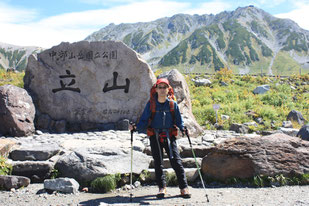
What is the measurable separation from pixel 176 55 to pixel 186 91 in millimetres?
163678

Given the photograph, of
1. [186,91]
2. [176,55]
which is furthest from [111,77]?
[176,55]

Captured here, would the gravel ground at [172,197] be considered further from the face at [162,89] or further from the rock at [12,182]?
the face at [162,89]

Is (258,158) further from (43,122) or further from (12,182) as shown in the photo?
(43,122)

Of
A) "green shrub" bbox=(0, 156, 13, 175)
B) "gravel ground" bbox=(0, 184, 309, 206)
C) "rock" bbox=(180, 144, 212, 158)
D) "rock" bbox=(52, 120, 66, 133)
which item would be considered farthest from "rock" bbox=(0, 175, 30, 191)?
"rock" bbox=(52, 120, 66, 133)

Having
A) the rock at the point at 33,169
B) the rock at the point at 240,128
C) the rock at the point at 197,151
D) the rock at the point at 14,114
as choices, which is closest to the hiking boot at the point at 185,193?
the rock at the point at 197,151

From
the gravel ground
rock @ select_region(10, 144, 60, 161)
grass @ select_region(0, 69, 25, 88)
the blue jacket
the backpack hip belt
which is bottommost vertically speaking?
the gravel ground

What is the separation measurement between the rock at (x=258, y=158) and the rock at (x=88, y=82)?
5366 mm

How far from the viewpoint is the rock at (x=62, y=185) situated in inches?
231

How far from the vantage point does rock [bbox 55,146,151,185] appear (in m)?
6.32

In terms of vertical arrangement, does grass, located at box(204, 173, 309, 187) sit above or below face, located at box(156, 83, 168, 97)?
below

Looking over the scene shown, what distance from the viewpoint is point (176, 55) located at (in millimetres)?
172375

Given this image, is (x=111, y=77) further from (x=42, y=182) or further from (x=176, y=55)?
(x=176, y=55)

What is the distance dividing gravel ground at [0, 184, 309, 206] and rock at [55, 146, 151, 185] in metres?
0.52

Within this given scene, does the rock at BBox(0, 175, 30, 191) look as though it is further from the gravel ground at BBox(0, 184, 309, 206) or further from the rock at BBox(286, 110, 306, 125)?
the rock at BBox(286, 110, 306, 125)
